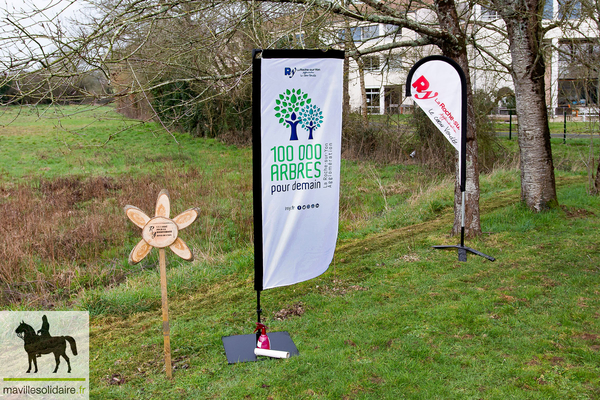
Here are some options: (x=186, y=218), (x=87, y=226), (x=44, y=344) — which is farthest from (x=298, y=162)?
(x=87, y=226)

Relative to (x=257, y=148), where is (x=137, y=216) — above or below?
below

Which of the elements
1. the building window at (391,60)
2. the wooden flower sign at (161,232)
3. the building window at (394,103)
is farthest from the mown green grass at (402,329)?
the building window at (394,103)

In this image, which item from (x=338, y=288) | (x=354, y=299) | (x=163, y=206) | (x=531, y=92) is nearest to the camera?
(x=163, y=206)

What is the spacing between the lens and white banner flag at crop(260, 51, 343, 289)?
15.2ft

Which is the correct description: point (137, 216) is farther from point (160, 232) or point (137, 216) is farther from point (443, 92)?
point (443, 92)

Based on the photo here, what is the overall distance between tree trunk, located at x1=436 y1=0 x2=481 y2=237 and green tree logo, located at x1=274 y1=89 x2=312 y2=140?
3.59 metres

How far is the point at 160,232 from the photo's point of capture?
4.30m

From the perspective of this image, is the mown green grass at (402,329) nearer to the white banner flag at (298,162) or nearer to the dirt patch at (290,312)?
the dirt patch at (290,312)

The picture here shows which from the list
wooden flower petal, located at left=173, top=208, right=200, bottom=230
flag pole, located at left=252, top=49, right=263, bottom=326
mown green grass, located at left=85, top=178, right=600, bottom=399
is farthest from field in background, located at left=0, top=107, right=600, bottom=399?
wooden flower petal, located at left=173, top=208, right=200, bottom=230

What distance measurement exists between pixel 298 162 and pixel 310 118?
17.3 inches

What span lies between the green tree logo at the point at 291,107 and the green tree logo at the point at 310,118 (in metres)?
0.04

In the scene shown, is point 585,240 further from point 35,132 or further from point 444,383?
point 35,132

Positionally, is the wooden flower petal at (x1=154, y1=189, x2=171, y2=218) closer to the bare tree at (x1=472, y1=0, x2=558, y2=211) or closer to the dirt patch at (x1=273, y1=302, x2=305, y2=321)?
the dirt patch at (x1=273, y1=302, x2=305, y2=321)

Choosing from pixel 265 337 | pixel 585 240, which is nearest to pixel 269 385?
pixel 265 337
